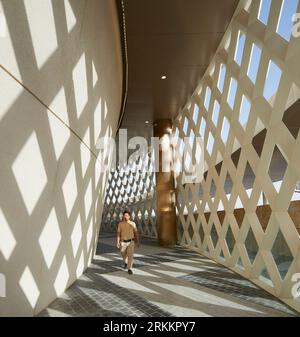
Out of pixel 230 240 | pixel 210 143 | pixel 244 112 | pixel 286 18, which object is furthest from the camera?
pixel 210 143

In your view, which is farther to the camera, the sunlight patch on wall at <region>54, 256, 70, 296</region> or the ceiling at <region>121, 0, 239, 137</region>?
the ceiling at <region>121, 0, 239, 137</region>

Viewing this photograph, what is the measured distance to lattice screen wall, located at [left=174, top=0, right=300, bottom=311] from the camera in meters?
4.94

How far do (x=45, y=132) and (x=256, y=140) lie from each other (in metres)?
6.68

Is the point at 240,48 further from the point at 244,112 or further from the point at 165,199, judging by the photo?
the point at 165,199

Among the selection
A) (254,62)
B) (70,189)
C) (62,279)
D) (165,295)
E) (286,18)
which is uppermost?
(286,18)

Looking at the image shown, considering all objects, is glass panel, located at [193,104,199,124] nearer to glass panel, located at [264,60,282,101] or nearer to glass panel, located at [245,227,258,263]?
glass panel, located at [264,60,282,101]

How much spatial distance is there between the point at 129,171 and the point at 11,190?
71.6 ft

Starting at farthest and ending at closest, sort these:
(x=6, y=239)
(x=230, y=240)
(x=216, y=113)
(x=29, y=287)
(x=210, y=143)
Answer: (x=210, y=143)
(x=216, y=113)
(x=230, y=240)
(x=29, y=287)
(x=6, y=239)

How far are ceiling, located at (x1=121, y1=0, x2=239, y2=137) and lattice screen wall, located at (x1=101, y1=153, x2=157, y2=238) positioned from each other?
35.3 feet

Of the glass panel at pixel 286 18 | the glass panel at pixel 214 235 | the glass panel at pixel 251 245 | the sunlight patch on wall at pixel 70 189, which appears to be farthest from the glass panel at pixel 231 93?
the sunlight patch on wall at pixel 70 189

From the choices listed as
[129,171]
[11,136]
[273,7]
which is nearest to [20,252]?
[11,136]

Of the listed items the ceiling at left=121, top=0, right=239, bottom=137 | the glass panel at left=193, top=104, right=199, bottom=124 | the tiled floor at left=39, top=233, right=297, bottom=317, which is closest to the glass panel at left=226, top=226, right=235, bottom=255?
the tiled floor at left=39, top=233, right=297, bottom=317

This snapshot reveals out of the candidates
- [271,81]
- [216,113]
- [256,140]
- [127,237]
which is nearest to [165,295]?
[127,237]

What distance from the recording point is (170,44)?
7562mm
